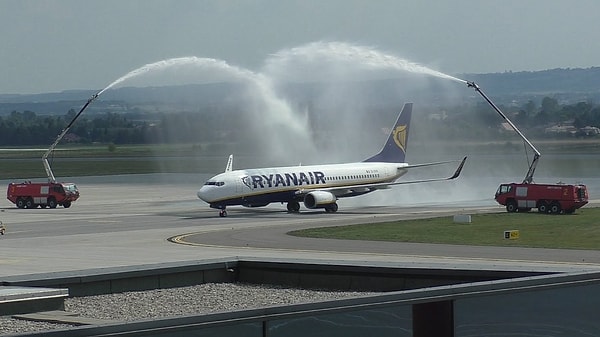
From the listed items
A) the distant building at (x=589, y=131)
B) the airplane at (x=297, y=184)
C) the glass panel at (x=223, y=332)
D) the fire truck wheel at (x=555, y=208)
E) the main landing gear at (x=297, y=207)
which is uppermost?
the glass panel at (x=223, y=332)

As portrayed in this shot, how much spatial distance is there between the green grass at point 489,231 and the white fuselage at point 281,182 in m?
17.6

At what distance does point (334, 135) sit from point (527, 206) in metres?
49.1

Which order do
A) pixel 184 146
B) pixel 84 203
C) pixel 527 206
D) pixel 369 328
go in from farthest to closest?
pixel 184 146 → pixel 84 203 → pixel 527 206 → pixel 369 328

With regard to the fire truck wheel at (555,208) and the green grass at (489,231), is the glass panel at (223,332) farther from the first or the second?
the fire truck wheel at (555,208)

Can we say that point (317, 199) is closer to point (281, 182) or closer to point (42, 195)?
point (281, 182)

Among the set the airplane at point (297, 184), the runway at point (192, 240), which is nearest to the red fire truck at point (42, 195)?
the runway at point (192, 240)

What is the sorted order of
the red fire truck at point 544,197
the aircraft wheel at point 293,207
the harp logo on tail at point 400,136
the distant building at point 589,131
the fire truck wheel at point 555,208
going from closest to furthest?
the red fire truck at point 544,197 < the fire truck wheel at point 555,208 < the aircraft wheel at point 293,207 < the harp logo on tail at point 400,136 < the distant building at point 589,131

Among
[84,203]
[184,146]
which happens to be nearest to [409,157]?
[184,146]

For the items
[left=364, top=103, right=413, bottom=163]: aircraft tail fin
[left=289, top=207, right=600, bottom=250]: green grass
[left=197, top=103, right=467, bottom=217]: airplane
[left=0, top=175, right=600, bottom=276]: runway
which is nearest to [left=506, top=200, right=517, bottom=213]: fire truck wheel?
[left=0, top=175, right=600, bottom=276]: runway

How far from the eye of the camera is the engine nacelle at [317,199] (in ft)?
284

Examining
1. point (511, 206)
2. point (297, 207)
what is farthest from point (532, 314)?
point (297, 207)

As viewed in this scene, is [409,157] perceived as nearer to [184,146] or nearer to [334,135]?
[334,135]

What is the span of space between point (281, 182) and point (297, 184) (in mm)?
1803

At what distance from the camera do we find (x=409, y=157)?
14638cm
